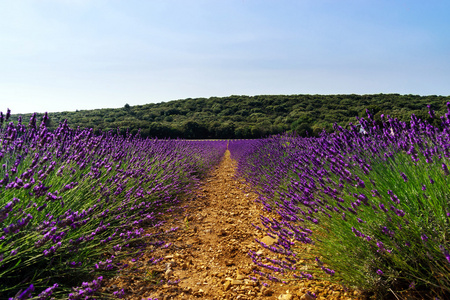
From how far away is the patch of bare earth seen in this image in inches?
69.8

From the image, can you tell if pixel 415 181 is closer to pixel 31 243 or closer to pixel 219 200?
pixel 31 243

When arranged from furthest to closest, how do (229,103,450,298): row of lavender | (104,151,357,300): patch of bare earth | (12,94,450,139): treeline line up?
(12,94,450,139): treeline → (104,151,357,300): patch of bare earth → (229,103,450,298): row of lavender

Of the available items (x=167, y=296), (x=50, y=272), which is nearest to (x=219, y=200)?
(x=167, y=296)

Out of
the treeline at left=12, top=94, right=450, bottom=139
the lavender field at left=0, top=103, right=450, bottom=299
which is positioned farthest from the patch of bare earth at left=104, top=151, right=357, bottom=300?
the treeline at left=12, top=94, right=450, bottom=139

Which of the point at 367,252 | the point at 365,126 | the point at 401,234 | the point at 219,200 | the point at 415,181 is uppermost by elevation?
the point at 365,126

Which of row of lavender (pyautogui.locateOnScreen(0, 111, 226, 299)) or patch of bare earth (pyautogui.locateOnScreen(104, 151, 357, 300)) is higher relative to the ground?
row of lavender (pyautogui.locateOnScreen(0, 111, 226, 299))

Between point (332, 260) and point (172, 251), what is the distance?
146 centimetres

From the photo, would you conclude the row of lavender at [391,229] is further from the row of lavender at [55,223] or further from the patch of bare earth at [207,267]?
the row of lavender at [55,223]

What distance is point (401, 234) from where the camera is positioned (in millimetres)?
1441

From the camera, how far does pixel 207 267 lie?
224cm

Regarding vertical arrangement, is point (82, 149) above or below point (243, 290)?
above

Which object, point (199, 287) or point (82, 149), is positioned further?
point (82, 149)

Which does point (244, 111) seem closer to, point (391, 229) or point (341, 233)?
point (341, 233)

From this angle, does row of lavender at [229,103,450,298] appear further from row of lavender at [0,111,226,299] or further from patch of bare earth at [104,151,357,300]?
row of lavender at [0,111,226,299]
